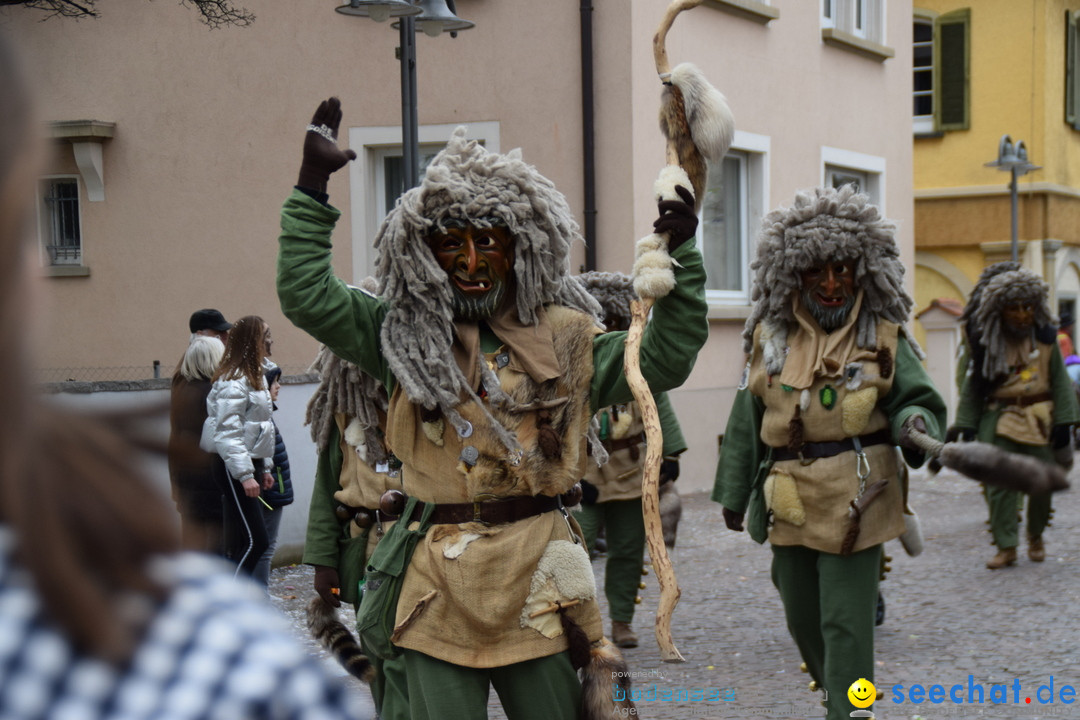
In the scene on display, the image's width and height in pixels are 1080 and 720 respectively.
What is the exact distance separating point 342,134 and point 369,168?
443 mm

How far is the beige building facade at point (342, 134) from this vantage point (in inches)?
518

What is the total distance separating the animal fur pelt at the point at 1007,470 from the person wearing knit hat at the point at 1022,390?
5.39 m

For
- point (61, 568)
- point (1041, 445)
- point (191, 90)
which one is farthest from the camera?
point (191, 90)

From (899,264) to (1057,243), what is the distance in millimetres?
19338

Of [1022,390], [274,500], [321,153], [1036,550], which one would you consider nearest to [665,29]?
[321,153]

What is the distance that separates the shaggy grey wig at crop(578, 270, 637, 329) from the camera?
7723 millimetres

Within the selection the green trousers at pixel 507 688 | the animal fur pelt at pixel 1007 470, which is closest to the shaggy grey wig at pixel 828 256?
the animal fur pelt at pixel 1007 470

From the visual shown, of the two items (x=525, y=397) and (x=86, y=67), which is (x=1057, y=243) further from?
(x=525, y=397)

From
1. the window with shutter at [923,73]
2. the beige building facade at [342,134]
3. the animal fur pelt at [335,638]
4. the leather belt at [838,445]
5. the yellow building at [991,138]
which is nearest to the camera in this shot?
the animal fur pelt at [335,638]

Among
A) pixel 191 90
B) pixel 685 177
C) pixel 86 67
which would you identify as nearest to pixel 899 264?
pixel 685 177

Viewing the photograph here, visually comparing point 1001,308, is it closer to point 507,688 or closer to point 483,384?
point 483,384

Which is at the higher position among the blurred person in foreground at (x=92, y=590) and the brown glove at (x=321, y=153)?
the brown glove at (x=321, y=153)

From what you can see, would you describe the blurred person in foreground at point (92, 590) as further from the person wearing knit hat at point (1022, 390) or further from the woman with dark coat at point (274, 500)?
the person wearing knit hat at point (1022, 390)

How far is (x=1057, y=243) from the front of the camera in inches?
926
